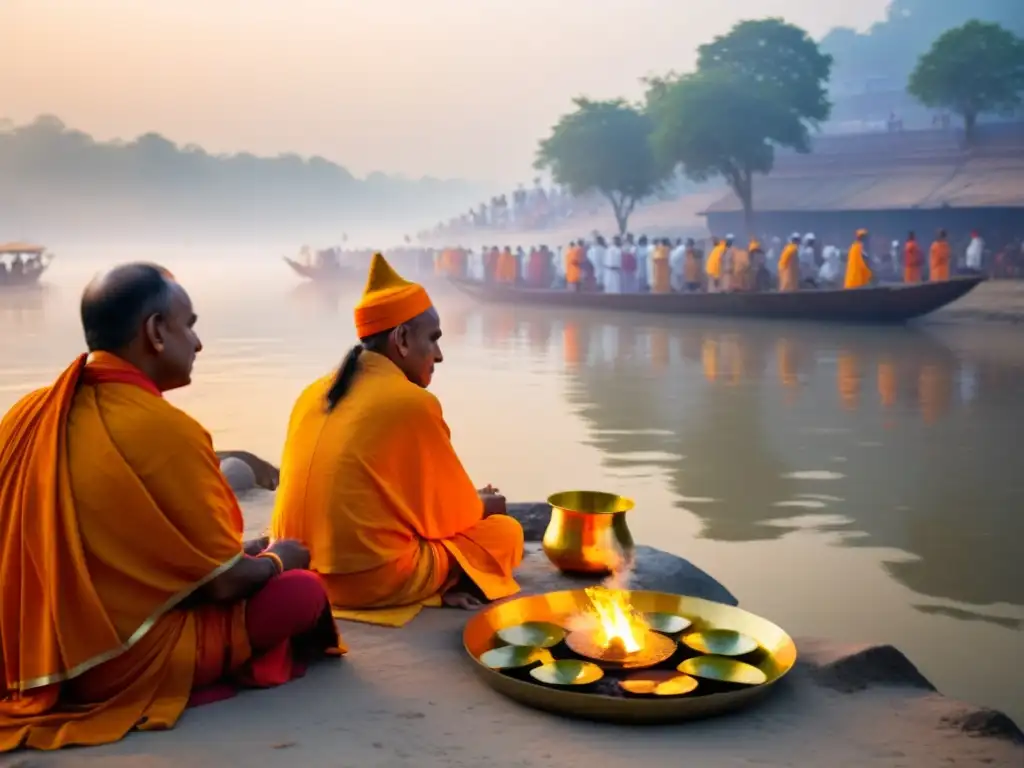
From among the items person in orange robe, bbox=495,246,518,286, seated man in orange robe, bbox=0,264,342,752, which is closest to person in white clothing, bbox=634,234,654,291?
person in orange robe, bbox=495,246,518,286

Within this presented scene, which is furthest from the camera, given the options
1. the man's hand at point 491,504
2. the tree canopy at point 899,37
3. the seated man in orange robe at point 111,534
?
the tree canopy at point 899,37

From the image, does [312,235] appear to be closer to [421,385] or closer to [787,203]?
[787,203]

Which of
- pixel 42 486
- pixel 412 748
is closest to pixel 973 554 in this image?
pixel 412 748

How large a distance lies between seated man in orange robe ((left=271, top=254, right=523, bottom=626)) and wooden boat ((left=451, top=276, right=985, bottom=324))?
550 inches

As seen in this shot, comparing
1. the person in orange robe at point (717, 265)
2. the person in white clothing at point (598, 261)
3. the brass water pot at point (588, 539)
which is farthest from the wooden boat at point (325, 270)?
the brass water pot at point (588, 539)

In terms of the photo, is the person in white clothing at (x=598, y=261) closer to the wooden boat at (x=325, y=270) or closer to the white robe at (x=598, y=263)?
the white robe at (x=598, y=263)

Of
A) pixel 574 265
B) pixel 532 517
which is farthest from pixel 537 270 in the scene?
pixel 532 517

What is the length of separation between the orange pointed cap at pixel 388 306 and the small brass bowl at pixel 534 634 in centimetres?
116

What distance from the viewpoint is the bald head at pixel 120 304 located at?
2760mm

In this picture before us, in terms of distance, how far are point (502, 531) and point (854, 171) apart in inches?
1082

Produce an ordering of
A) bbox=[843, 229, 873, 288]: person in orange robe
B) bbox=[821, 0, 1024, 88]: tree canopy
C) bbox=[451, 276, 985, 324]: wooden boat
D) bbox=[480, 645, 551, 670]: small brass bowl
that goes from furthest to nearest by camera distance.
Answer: bbox=[821, 0, 1024, 88]: tree canopy, bbox=[843, 229, 873, 288]: person in orange robe, bbox=[451, 276, 985, 324]: wooden boat, bbox=[480, 645, 551, 670]: small brass bowl

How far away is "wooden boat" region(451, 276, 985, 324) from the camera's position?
16.4 m

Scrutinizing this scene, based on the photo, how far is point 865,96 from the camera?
6231 centimetres

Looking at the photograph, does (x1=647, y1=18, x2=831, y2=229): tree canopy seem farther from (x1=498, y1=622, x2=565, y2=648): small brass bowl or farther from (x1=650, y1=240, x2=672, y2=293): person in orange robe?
(x1=498, y1=622, x2=565, y2=648): small brass bowl
